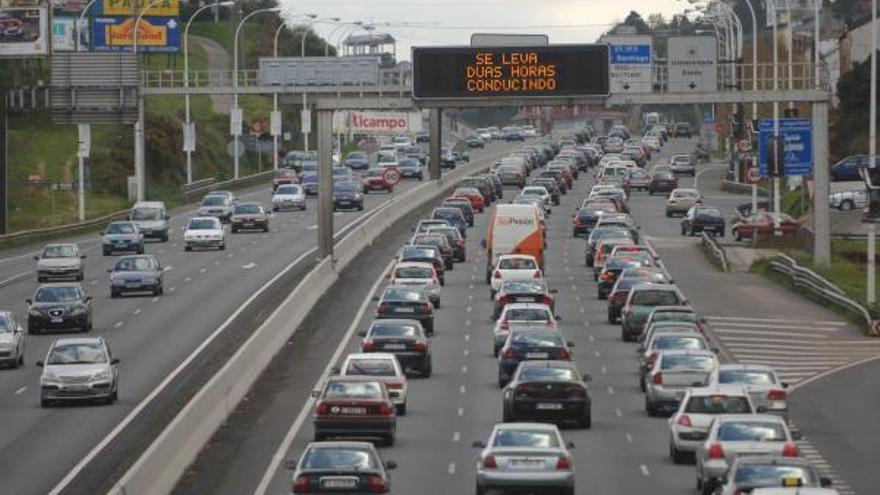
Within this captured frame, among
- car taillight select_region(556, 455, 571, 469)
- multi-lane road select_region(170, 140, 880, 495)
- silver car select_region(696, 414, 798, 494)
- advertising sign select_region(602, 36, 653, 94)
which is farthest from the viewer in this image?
advertising sign select_region(602, 36, 653, 94)

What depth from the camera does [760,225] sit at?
88062 millimetres

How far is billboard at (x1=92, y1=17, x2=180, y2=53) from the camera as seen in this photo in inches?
5625

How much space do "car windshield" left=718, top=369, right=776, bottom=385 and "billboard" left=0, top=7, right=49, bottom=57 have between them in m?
68.6

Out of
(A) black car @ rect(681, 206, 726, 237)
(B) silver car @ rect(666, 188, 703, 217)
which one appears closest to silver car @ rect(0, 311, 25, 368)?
(A) black car @ rect(681, 206, 726, 237)

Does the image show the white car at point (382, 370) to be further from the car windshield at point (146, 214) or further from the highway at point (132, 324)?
the car windshield at point (146, 214)

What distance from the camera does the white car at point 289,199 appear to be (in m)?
111

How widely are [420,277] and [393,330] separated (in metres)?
16.5

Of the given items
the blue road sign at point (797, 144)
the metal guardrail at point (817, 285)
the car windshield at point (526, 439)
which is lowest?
the metal guardrail at point (817, 285)

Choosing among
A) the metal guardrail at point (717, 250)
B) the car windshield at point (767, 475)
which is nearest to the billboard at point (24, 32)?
the metal guardrail at point (717, 250)

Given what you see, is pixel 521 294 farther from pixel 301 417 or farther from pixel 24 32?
pixel 24 32

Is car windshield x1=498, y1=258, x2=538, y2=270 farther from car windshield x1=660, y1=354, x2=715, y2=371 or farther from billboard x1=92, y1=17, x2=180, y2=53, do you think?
billboard x1=92, y1=17, x2=180, y2=53

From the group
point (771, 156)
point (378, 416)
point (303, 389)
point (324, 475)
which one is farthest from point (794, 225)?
point (324, 475)

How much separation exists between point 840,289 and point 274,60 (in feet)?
92.5

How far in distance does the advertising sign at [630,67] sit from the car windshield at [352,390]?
35638 millimetres
